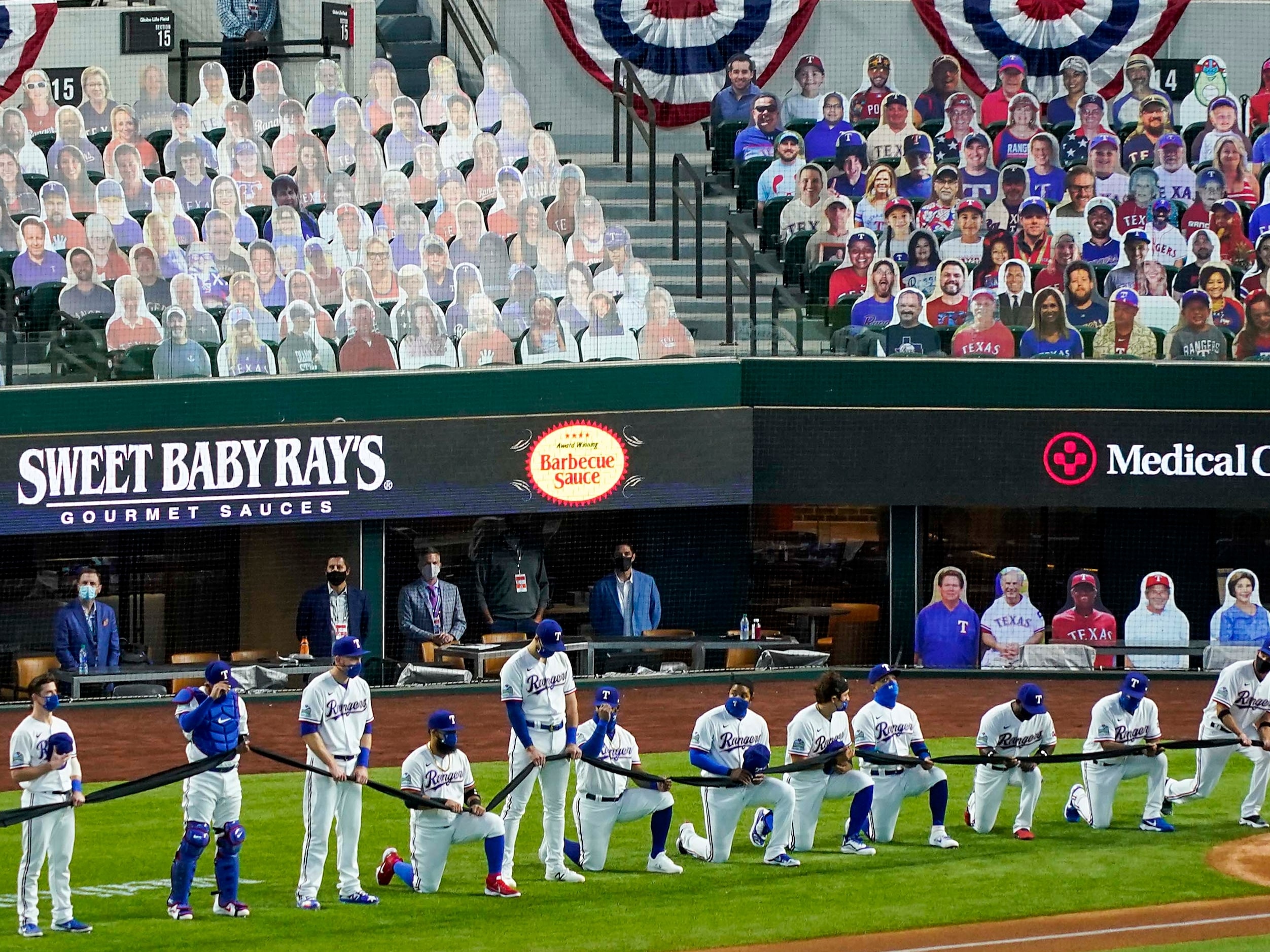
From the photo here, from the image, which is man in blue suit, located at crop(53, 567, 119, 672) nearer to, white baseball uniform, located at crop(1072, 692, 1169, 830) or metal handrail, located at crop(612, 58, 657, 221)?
metal handrail, located at crop(612, 58, 657, 221)

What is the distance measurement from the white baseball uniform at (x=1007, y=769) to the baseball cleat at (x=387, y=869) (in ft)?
11.5

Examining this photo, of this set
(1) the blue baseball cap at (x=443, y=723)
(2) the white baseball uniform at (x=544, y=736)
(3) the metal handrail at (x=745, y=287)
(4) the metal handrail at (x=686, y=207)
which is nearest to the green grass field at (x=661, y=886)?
(2) the white baseball uniform at (x=544, y=736)

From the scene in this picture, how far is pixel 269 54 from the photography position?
20.8 m

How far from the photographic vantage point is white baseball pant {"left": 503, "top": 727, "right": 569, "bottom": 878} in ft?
38.7

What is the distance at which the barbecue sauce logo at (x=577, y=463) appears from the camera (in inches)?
688

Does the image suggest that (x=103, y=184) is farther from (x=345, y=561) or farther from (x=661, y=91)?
(x=661, y=91)

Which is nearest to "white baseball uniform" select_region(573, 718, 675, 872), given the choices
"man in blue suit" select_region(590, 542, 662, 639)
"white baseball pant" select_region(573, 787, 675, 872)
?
"white baseball pant" select_region(573, 787, 675, 872)

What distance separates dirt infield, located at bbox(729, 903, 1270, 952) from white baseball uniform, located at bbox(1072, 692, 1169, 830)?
70.6 inches

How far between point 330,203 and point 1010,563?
6452mm

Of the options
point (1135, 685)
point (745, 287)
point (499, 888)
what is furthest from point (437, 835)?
point (745, 287)

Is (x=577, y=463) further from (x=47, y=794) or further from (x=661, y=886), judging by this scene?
(x=47, y=794)

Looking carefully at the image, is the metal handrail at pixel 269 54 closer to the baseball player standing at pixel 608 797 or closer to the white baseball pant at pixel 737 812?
the baseball player standing at pixel 608 797

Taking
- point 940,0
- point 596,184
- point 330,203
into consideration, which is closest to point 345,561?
point 330,203

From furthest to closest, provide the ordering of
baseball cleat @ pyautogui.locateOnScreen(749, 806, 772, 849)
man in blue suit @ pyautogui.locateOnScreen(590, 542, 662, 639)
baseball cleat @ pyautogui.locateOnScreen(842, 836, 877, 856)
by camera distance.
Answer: man in blue suit @ pyautogui.locateOnScreen(590, 542, 662, 639) < baseball cleat @ pyautogui.locateOnScreen(749, 806, 772, 849) < baseball cleat @ pyautogui.locateOnScreen(842, 836, 877, 856)
